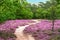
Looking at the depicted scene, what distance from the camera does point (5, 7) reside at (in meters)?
22.9

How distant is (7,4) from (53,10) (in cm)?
562

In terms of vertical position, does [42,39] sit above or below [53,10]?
below

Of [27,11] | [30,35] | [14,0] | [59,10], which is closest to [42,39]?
[30,35]

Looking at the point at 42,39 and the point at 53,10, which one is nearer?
the point at 42,39

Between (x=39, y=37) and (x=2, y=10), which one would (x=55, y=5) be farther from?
(x=2, y=10)

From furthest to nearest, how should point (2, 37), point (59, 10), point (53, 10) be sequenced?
point (59, 10)
point (53, 10)
point (2, 37)

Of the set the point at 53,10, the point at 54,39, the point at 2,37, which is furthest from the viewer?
the point at 53,10

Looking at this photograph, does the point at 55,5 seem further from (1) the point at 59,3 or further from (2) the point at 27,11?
(2) the point at 27,11

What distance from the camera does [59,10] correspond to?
29438 mm

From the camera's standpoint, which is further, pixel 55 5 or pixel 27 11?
pixel 27 11

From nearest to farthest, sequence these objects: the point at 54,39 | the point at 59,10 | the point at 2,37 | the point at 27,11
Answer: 1. the point at 54,39
2. the point at 2,37
3. the point at 59,10
4. the point at 27,11

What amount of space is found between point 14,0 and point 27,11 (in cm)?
4340

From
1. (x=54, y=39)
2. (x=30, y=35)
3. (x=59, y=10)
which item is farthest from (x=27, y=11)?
(x=54, y=39)

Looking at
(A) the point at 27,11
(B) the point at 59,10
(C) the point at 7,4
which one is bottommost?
(A) the point at 27,11
